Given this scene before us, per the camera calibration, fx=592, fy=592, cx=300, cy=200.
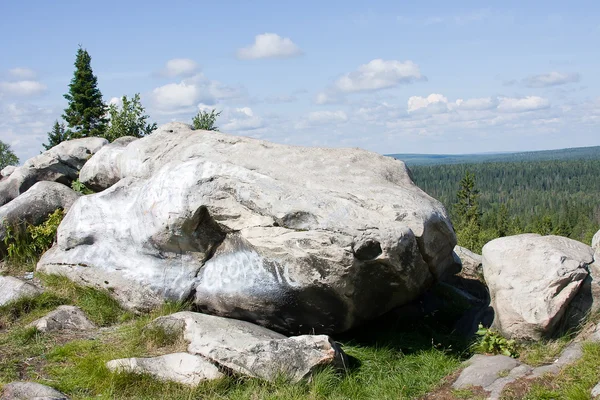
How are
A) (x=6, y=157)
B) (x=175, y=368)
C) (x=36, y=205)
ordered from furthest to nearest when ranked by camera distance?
(x=6, y=157), (x=36, y=205), (x=175, y=368)

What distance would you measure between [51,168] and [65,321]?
7050 mm

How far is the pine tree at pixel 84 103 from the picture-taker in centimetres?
3756

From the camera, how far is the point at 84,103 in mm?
38062

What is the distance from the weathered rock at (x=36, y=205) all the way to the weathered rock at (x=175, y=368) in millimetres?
6593

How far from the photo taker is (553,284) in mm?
9453

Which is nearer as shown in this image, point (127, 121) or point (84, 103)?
point (127, 121)

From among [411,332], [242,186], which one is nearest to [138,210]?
[242,186]

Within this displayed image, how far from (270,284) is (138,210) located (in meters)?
3.26

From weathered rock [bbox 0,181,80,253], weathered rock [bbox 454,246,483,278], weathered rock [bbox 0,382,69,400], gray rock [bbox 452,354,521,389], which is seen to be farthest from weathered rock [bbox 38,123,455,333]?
weathered rock [bbox 454,246,483,278]

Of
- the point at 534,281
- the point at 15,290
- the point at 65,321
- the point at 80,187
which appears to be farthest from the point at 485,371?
the point at 80,187

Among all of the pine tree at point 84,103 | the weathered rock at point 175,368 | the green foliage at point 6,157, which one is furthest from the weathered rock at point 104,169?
the green foliage at point 6,157

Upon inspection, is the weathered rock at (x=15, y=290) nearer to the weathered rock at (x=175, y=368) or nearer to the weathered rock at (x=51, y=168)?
the weathered rock at (x=175, y=368)

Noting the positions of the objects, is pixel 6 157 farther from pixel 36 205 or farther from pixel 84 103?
pixel 36 205

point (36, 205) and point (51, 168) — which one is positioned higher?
point (51, 168)
